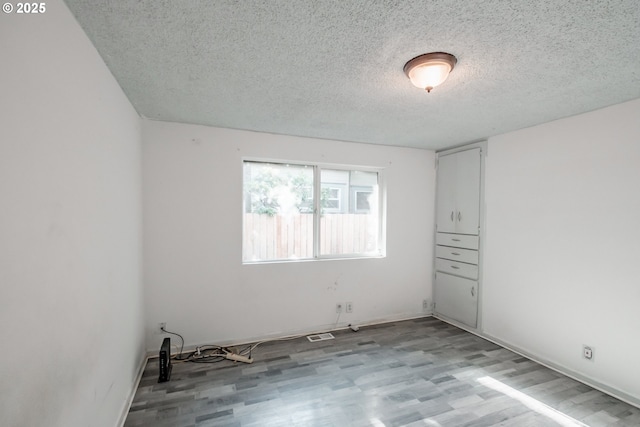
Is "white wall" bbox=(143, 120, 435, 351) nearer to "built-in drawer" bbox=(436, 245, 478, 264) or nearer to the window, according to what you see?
the window

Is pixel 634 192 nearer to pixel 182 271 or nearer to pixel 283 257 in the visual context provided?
pixel 283 257

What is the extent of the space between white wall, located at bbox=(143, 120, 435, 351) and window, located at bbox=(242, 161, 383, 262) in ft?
0.50

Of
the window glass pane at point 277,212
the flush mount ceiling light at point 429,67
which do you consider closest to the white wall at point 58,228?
the window glass pane at point 277,212

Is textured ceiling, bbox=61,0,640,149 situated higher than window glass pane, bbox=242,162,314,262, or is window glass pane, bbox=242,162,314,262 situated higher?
textured ceiling, bbox=61,0,640,149

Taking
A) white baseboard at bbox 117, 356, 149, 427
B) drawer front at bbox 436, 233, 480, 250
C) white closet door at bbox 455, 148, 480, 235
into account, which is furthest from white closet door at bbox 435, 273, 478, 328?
white baseboard at bbox 117, 356, 149, 427

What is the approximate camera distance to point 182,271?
3.00 meters

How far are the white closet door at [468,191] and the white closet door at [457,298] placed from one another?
0.69 m

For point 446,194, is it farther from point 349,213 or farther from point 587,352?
point 587,352

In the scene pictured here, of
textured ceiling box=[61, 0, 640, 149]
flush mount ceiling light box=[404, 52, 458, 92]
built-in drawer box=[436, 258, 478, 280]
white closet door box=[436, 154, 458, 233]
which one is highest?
textured ceiling box=[61, 0, 640, 149]

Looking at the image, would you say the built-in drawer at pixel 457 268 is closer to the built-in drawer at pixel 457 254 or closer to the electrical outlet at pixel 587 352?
the built-in drawer at pixel 457 254

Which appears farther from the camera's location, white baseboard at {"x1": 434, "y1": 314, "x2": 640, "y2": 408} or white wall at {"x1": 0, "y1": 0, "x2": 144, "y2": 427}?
white baseboard at {"x1": 434, "y1": 314, "x2": 640, "y2": 408}

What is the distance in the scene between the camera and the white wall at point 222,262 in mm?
2920

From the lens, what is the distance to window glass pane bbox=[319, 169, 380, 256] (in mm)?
3715

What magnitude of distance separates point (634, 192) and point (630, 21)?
1604mm
